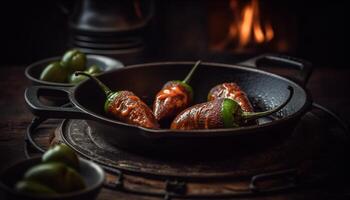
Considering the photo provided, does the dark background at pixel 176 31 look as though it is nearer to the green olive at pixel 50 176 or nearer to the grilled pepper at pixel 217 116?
the grilled pepper at pixel 217 116

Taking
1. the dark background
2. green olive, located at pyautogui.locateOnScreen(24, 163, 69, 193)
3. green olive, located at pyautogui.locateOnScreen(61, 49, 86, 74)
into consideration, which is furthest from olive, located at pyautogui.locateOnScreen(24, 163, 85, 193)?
the dark background

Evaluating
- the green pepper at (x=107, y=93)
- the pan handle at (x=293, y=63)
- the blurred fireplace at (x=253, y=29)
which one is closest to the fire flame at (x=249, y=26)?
the blurred fireplace at (x=253, y=29)

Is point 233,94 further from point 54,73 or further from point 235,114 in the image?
point 54,73

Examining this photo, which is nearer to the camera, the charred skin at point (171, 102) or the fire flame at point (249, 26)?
the charred skin at point (171, 102)

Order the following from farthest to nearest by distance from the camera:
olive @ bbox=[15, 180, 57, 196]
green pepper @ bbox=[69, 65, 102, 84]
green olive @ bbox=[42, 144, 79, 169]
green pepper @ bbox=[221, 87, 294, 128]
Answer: green pepper @ bbox=[69, 65, 102, 84] < green pepper @ bbox=[221, 87, 294, 128] < green olive @ bbox=[42, 144, 79, 169] < olive @ bbox=[15, 180, 57, 196]

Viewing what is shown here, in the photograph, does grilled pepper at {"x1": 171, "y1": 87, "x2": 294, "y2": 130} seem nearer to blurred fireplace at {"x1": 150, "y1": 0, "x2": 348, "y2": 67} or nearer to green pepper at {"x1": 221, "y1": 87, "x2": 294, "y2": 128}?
green pepper at {"x1": 221, "y1": 87, "x2": 294, "y2": 128}

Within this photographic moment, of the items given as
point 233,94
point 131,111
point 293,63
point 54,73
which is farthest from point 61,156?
point 293,63
